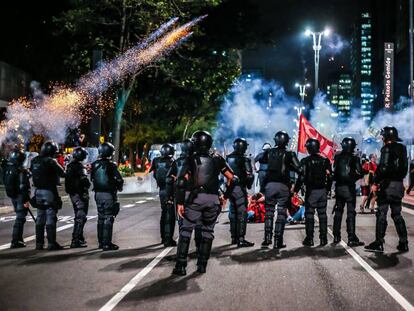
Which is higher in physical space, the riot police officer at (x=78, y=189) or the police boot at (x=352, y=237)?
the riot police officer at (x=78, y=189)

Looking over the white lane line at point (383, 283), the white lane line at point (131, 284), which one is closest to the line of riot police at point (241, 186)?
the white lane line at point (383, 283)

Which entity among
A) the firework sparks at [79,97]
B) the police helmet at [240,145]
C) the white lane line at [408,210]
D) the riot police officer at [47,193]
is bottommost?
the white lane line at [408,210]

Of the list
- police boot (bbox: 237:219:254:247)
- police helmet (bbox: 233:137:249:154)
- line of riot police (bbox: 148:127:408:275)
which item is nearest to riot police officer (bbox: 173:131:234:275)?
line of riot police (bbox: 148:127:408:275)

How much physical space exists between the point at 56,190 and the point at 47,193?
6.6 inches

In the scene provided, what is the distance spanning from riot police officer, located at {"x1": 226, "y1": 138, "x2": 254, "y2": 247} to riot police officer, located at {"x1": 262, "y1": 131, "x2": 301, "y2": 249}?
1.39ft

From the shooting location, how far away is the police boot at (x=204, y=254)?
7680mm

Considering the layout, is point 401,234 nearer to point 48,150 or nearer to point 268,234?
point 268,234

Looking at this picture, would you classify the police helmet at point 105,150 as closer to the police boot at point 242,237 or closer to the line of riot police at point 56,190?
the line of riot police at point 56,190

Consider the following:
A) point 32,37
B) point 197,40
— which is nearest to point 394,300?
point 197,40

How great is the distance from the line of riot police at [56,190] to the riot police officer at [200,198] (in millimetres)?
2474

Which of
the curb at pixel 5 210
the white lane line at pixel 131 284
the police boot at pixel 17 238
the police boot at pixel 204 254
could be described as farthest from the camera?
the curb at pixel 5 210

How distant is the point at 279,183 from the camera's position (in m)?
10.0

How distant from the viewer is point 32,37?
114 ft

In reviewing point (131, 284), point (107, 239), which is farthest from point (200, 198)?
point (107, 239)
